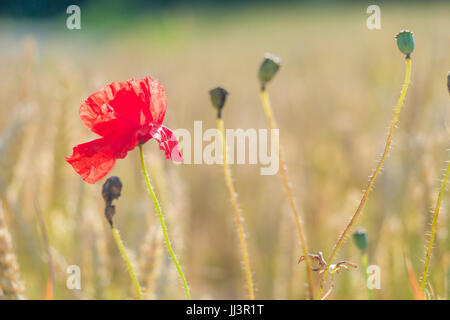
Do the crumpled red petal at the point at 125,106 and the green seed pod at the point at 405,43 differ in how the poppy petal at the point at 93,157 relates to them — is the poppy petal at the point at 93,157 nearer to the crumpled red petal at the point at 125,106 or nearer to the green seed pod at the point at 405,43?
the crumpled red petal at the point at 125,106

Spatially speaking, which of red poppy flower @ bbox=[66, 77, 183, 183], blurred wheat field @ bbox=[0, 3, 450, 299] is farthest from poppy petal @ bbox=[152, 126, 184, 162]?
blurred wheat field @ bbox=[0, 3, 450, 299]

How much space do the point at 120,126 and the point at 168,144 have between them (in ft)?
0.11

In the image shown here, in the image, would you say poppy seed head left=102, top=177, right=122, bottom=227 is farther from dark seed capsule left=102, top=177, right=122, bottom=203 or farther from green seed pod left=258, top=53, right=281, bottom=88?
green seed pod left=258, top=53, right=281, bottom=88

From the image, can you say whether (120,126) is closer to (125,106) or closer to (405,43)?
(125,106)

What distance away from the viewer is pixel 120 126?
0.36 metres

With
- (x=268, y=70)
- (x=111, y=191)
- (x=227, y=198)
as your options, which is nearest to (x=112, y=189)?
(x=111, y=191)

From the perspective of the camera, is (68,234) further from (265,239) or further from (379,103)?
(379,103)

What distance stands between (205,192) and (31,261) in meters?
0.53

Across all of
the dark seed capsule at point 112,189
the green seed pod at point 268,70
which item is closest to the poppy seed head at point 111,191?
the dark seed capsule at point 112,189

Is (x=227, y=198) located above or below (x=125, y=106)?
below

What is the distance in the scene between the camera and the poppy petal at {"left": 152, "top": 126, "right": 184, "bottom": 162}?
35 cm

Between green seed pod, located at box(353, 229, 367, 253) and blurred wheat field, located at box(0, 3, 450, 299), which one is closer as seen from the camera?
Answer: green seed pod, located at box(353, 229, 367, 253)

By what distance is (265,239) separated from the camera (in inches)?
36.6
